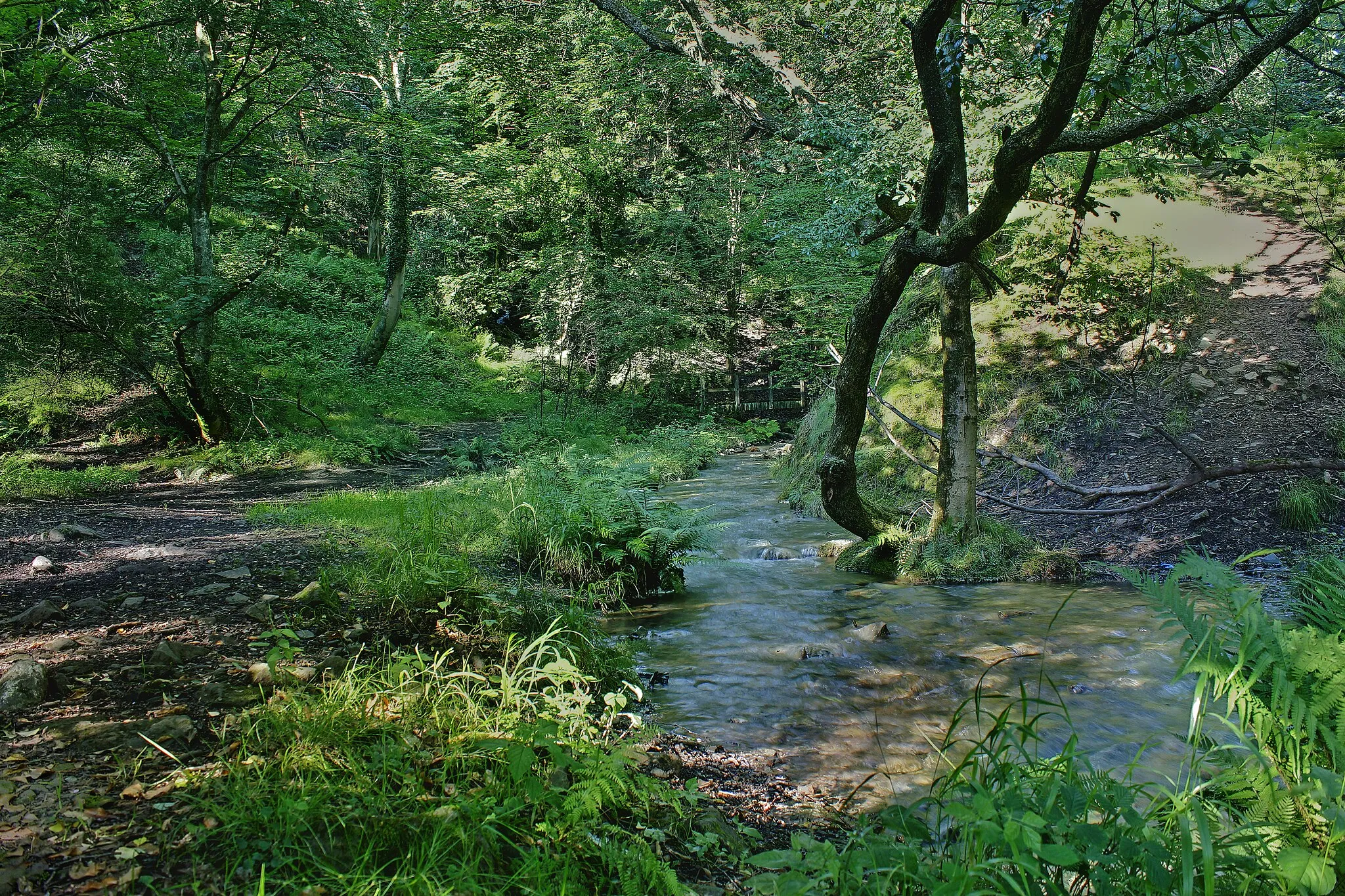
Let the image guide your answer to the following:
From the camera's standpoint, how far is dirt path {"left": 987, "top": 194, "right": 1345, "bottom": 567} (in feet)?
19.9

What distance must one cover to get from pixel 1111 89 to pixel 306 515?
7233 millimetres

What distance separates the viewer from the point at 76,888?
70.0 inches

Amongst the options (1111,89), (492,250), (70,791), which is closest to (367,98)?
(492,250)

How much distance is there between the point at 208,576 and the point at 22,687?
202 cm

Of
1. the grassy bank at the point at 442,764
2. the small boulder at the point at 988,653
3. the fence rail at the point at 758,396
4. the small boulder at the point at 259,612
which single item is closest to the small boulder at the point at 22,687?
the grassy bank at the point at 442,764

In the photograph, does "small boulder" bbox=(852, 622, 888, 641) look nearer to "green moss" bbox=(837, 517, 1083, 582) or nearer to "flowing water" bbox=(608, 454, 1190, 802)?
"flowing water" bbox=(608, 454, 1190, 802)

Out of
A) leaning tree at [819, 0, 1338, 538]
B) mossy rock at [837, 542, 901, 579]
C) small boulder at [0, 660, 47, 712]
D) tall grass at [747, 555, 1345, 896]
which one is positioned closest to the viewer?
tall grass at [747, 555, 1345, 896]

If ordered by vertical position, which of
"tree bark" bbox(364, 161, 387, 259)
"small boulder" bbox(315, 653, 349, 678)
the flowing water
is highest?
"tree bark" bbox(364, 161, 387, 259)

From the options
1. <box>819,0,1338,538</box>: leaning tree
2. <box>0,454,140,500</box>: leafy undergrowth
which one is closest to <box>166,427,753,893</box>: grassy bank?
<box>819,0,1338,538</box>: leaning tree

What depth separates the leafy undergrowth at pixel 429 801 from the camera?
1.91m

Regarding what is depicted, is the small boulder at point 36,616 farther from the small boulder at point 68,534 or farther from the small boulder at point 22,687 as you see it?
the small boulder at point 68,534

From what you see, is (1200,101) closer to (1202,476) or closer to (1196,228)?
(1202,476)

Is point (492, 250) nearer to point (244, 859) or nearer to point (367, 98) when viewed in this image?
point (367, 98)

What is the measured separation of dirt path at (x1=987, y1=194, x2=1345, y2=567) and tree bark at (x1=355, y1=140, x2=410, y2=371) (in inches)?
592
